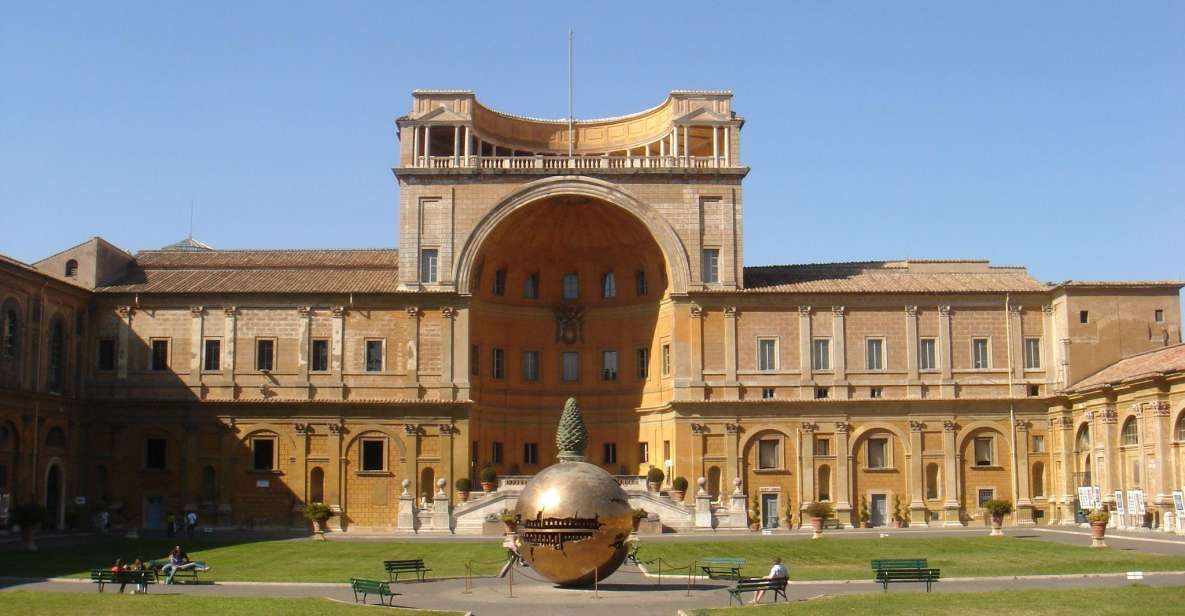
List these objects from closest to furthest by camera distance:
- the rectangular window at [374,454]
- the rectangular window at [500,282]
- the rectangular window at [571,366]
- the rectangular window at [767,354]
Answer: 1. the rectangular window at [374,454]
2. the rectangular window at [767,354]
3. the rectangular window at [500,282]
4. the rectangular window at [571,366]

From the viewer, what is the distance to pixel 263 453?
63969mm

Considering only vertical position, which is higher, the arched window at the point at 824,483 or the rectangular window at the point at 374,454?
the rectangular window at the point at 374,454

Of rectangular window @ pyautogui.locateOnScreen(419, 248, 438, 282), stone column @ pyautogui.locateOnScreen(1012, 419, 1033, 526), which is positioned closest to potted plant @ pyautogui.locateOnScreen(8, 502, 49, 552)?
rectangular window @ pyautogui.locateOnScreen(419, 248, 438, 282)

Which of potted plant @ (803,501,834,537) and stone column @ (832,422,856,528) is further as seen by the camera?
stone column @ (832,422,856,528)

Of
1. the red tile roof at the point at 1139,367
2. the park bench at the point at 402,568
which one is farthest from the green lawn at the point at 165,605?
the red tile roof at the point at 1139,367

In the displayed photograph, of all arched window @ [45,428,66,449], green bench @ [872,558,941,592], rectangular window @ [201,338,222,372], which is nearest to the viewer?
green bench @ [872,558,941,592]

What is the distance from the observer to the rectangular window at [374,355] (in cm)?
6475

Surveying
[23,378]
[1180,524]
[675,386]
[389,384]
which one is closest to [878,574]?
[1180,524]

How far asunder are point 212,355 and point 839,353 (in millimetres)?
30596

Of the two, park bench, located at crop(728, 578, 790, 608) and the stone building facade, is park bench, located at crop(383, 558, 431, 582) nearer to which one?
park bench, located at crop(728, 578, 790, 608)

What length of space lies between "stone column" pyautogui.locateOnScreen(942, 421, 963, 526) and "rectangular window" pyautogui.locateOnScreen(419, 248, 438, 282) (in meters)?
26.0

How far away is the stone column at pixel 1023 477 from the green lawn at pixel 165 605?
42136 millimetres

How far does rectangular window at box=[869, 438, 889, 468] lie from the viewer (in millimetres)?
64688

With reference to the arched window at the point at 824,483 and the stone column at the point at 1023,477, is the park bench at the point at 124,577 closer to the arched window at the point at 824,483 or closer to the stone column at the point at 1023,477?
the arched window at the point at 824,483
